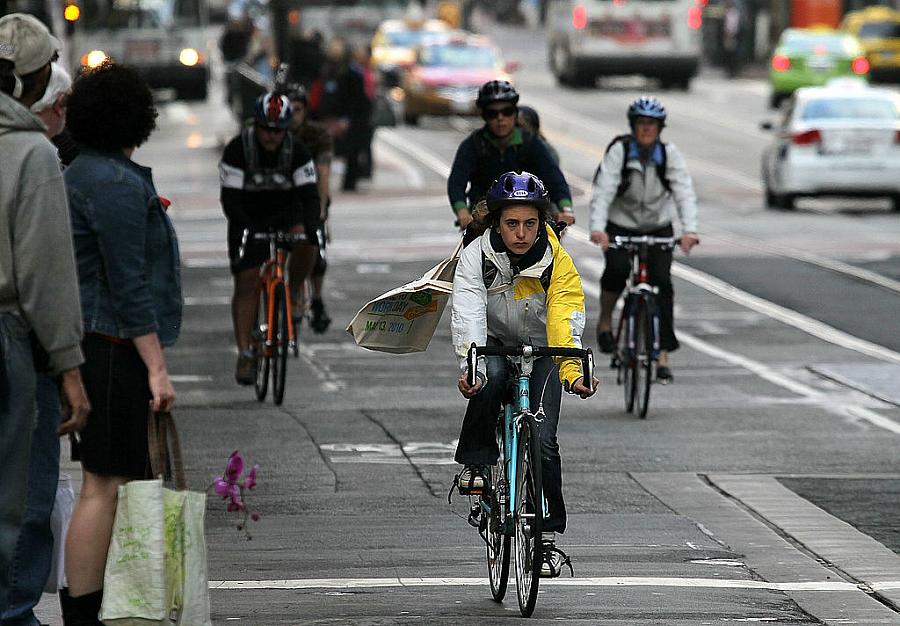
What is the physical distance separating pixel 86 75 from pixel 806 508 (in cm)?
456

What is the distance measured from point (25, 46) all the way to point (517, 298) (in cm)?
235

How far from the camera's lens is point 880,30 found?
179 ft

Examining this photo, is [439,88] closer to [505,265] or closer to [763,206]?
[763,206]

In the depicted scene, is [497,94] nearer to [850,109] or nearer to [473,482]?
[473,482]

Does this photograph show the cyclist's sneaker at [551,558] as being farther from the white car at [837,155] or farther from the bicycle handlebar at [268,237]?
the white car at [837,155]

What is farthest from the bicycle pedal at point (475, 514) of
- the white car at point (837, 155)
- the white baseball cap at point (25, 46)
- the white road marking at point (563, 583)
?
the white car at point (837, 155)

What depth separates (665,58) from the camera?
49469 millimetres

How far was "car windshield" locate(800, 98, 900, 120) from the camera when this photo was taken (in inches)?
1073

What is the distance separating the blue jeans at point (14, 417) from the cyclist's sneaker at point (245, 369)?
705 cm

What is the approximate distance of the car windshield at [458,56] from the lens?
140 feet

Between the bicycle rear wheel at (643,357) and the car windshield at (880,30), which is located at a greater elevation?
the bicycle rear wheel at (643,357)

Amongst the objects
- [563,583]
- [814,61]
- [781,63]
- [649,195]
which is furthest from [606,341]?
[781,63]

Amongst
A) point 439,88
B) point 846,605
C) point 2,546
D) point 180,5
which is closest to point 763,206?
point 439,88

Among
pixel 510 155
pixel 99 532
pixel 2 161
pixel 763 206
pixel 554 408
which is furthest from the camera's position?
pixel 763 206
